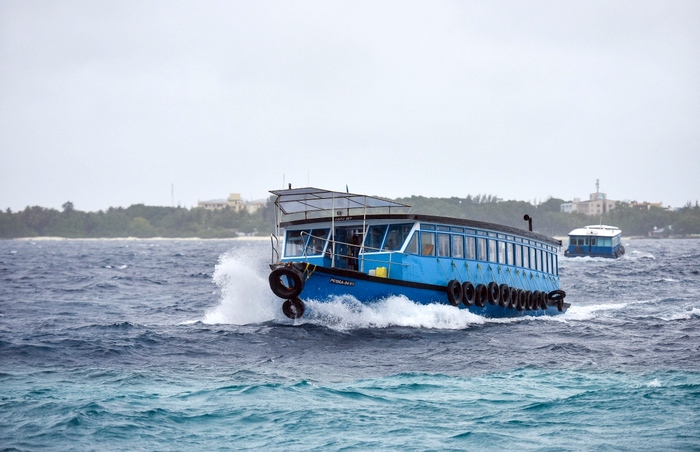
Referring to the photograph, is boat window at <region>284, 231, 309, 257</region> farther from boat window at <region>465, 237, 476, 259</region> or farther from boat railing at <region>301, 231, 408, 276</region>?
→ boat window at <region>465, 237, 476, 259</region>

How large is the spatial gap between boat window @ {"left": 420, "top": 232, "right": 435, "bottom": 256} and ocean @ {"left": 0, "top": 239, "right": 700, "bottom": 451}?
171 centimetres

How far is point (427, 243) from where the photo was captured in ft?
88.3

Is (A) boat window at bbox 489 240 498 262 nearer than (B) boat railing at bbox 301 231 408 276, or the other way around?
(B) boat railing at bbox 301 231 408 276

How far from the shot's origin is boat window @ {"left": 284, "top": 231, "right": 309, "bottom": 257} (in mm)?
27656

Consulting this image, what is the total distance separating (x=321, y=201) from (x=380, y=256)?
2.66m

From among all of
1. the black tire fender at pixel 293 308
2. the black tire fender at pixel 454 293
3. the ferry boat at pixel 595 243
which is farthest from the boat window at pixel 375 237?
the ferry boat at pixel 595 243

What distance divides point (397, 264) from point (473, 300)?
3.33 m

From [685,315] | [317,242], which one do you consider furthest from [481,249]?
[685,315]

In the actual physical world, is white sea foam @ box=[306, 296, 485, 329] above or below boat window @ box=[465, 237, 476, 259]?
below

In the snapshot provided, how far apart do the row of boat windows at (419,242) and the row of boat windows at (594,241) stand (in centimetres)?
5974

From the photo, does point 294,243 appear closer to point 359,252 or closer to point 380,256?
point 359,252

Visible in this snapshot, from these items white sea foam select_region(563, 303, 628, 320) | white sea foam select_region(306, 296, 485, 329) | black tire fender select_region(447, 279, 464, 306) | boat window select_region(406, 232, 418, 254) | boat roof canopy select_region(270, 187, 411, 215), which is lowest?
white sea foam select_region(563, 303, 628, 320)

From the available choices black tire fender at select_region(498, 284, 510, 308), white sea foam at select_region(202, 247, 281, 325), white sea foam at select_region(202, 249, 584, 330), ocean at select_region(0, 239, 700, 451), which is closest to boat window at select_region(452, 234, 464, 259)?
white sea foam at select_region(202, 249, 584, 330)

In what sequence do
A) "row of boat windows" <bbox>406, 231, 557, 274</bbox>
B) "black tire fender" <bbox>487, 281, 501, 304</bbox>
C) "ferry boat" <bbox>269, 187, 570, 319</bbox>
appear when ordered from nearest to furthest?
"ferry boat" <bbox>269, 187, 570, 319</bbox> → "row of boat windows" <bbox>406, 231, 557, 274</bbox> → "black tire fender" <bbox>487, 281, 501, 304</bbox>
